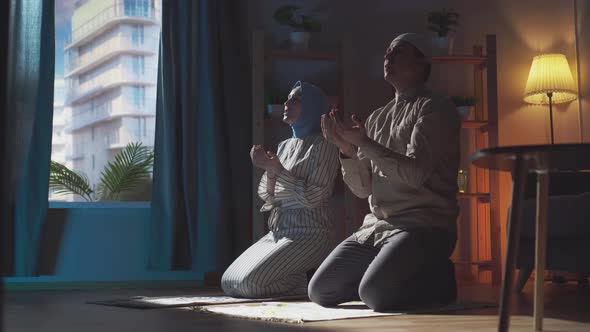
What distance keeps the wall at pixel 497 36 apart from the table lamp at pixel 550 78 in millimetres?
179

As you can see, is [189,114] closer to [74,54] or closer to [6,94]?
[74,54]

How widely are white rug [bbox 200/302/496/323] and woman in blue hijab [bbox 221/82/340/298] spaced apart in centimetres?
29

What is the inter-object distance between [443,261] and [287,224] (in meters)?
0.92

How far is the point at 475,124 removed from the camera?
13.9 feet

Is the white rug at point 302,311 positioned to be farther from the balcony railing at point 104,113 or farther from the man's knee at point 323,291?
the balcony railing at point 104,113

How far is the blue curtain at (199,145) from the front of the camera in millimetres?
4281

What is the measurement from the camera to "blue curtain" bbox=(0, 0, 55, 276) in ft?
13.4

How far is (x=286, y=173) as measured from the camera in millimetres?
3254

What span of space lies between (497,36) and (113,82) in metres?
2.46

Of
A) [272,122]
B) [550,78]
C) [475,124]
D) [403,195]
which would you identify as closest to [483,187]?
[475,124]

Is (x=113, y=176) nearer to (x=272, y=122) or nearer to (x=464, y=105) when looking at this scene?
(x=272, y=122)

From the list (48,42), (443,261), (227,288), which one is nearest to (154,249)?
(227,288)

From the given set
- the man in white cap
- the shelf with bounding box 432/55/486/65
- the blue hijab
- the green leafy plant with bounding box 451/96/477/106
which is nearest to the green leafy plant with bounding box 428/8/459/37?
the shelf with bounding box 432/55/486/65

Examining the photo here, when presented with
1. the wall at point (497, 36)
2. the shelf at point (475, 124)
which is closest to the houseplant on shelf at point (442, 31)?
the wall at point (497, 36)
